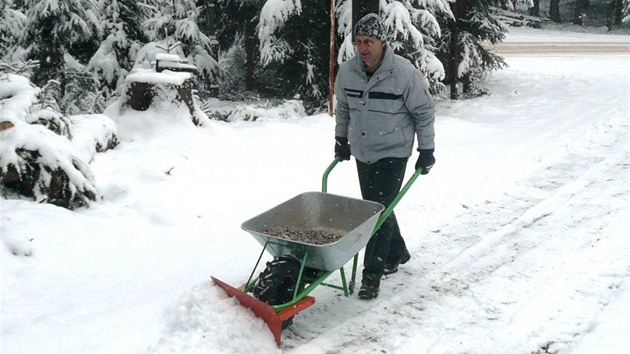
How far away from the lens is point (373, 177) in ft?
16.0

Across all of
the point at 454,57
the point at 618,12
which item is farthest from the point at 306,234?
the point at 618,12

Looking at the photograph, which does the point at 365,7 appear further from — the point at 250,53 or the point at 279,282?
the point at 250,53

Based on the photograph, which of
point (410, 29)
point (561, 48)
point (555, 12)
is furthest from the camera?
point (555, 12)

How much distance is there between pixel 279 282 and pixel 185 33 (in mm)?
11750

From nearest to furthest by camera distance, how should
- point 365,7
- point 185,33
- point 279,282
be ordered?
point 279,282 → point 365,7 → point 185,33

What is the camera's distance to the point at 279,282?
3.96 metres

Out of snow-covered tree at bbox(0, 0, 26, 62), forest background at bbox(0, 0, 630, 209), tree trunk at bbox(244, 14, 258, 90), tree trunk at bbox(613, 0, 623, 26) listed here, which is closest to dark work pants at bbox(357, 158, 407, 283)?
forest background at bbox(0, 0, 630, 209)

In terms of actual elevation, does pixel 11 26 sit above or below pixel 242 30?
above

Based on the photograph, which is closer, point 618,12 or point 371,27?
point 371,27

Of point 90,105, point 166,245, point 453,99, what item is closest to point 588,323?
point 166,245

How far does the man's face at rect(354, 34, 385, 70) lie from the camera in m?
4.42

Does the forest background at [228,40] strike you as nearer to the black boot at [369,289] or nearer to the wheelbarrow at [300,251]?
the wheelbarrow at [300,251]

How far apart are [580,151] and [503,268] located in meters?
4.76

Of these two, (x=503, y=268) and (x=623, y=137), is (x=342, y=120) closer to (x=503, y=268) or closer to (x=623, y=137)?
(x=503, y=268)
